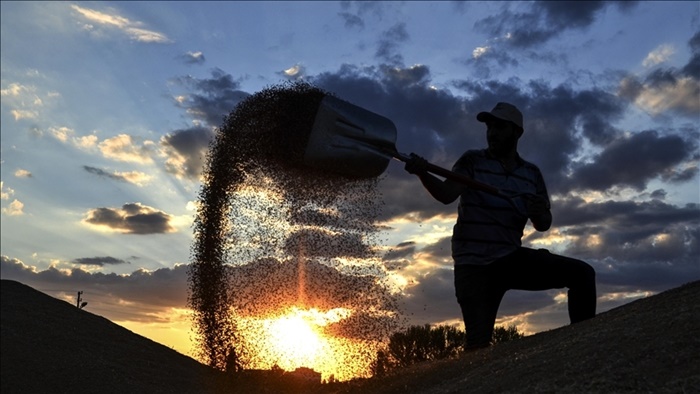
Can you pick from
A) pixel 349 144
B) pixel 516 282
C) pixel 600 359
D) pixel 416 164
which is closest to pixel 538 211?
pixel 516 282

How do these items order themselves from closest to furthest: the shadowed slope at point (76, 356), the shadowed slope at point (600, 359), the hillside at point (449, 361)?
the shadowed slope at point (600, 359), the hillside at point (449, 361), the shadowed slope at point (76, 356)

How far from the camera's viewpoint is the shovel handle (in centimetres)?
563

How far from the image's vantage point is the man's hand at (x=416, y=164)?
554 cm

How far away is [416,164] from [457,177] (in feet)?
1.30

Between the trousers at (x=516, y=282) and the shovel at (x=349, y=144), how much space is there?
57 cm

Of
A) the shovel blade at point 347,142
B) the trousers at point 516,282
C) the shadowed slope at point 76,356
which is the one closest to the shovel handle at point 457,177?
the shovel blade at point 347,142

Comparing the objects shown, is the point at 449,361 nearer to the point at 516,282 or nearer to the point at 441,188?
the point at 516,282

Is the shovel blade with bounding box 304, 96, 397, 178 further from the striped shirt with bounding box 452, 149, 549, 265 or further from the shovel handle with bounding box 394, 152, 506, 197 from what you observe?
the striped shirt with bounding box 452, 149, 549, 265

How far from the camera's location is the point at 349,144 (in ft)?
19.2

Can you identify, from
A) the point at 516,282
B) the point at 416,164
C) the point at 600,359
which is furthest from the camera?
the point at 516,282

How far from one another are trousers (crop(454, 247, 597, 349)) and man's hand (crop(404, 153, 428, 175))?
88cm

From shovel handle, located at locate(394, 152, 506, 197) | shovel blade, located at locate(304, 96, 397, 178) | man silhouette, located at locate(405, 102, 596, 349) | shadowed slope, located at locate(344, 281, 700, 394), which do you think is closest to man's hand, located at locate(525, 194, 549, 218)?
man silhouette, located at locate(405, 102, 596, 349)

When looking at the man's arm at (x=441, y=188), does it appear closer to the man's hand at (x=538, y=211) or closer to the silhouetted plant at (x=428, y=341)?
the man's hand at (x=538, y=211)

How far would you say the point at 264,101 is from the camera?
6449mm
